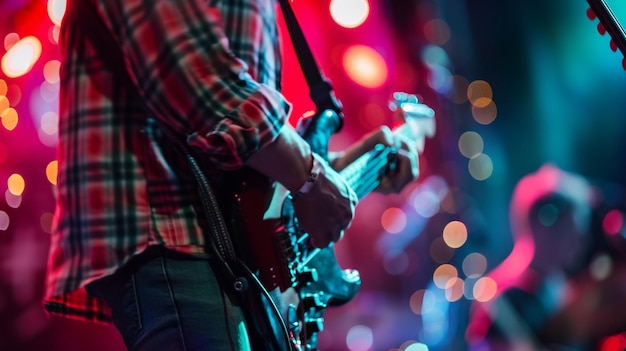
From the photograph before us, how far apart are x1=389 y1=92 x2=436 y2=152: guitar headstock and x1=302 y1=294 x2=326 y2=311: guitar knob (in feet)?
2.23

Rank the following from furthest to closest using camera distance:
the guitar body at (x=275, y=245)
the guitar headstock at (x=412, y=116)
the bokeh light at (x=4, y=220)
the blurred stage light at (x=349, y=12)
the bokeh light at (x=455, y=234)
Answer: the bokeh light at (x=455, y=234) → the blurred stage light at (x=349, y=12) → the bokeh light at (x=4, y=220) → the guitar headstock at (x=412, y=116) → the guitar body at (x=275, y=245)

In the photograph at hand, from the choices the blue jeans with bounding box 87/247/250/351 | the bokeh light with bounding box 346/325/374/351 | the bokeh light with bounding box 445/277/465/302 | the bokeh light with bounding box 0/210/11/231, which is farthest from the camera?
the bokeh light with bounding box 445/277/465/302

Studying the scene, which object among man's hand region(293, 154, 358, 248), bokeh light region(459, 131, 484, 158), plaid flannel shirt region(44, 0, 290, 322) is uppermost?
plaid flannel shirt region(44, 0, 290, 322)

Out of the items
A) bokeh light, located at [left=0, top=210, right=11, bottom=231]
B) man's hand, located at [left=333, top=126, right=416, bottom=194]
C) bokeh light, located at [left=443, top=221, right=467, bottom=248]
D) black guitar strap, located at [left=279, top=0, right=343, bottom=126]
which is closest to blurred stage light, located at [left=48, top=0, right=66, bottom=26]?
bokeh light, located at [left=0, top=210, right=11, bottom=231]

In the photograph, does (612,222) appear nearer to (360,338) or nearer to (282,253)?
(360,338)

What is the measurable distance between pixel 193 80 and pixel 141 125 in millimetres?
121

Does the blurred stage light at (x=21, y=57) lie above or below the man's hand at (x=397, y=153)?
above

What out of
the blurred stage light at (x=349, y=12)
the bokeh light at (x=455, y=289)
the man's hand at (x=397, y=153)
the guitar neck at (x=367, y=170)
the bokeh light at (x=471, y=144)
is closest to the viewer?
the guitar neck at (x=367, y=170)

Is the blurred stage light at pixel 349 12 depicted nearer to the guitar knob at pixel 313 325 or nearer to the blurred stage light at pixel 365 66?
the blurred stage light at pixel 365 66

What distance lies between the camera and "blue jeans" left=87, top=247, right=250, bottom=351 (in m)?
0.84

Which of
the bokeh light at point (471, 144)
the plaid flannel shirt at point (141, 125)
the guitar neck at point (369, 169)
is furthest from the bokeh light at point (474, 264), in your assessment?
the plaid flannel shirt at point (141, 125)

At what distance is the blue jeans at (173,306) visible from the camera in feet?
2.77

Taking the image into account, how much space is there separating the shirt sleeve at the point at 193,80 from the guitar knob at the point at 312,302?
0.33 meters

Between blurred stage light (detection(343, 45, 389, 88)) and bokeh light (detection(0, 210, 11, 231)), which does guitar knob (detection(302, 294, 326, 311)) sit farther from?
blurred stage light (detection(343, 45, 389, 88))
